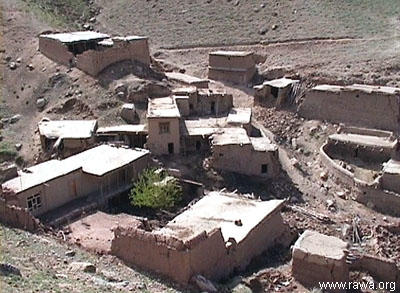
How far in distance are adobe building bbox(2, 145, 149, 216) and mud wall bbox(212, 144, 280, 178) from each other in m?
2.78

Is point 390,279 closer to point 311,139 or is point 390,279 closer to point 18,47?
point 311,139

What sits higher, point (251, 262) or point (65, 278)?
point (65, 278)

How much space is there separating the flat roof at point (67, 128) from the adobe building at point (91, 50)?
14.3 ft

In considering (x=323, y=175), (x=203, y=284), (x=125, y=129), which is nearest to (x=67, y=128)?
(x=125, y=129)

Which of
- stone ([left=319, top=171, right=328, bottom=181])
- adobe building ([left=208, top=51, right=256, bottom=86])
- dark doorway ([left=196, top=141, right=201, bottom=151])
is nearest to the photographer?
dark doorway ([left=196, top=141, right=201, bottom=151])

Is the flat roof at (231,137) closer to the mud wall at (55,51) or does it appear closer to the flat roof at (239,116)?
the flat roof at (239,116)

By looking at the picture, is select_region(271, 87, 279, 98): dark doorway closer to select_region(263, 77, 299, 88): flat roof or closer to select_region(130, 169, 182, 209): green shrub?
select_region(263, 77, 299, 88): flat roof

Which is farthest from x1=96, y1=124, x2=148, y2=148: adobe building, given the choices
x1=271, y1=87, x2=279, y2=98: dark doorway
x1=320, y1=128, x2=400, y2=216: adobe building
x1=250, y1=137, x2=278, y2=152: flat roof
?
x1=271, y1=87, x2=279, y2=98: dark doorway

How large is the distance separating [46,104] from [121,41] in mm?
4651

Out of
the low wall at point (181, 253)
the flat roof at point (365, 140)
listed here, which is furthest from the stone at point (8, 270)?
the flat roof at point (365, 140)

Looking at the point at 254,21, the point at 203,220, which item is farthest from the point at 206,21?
the point at 203,220

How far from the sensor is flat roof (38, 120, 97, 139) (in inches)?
1005

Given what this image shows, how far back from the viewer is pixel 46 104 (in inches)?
1187

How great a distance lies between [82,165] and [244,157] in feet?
20.2
